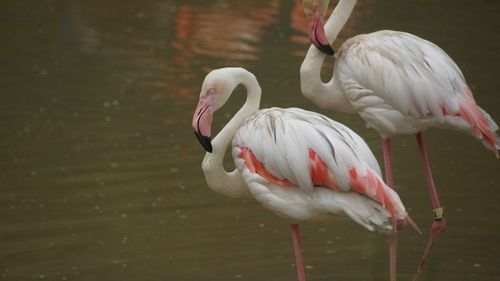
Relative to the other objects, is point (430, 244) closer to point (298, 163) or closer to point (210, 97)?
point (298, 163)

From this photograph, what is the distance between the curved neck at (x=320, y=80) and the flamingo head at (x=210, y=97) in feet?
2.14

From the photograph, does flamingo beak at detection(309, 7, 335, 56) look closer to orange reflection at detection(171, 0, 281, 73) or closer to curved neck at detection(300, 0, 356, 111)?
curved neck at detection(300, 0, 356, 111)

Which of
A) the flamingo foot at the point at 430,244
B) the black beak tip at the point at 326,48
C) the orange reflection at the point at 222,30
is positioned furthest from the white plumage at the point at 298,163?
the orange reflection at the point at 222,30

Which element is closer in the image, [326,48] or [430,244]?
[326,48]

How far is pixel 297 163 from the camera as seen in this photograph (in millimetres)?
4250

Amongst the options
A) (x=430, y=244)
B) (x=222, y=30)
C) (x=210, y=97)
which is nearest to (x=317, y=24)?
(x=210, y=97)

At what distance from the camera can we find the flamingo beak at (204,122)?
174 inches

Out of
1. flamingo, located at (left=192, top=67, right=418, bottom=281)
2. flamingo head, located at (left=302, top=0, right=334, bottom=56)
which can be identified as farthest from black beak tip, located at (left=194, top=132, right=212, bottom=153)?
flamingo head, located at (left=302, top=0, right=334, bottom=56)

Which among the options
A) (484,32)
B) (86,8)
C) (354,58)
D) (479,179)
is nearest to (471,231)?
(479,179)

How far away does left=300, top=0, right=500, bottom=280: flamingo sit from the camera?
192 inches

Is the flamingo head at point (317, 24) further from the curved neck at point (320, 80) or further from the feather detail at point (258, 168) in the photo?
the feather detail at point (258, 168)

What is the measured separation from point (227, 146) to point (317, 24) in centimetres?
86

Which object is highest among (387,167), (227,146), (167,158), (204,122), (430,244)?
(204,122)

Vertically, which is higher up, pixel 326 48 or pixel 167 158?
pixel 326 48
